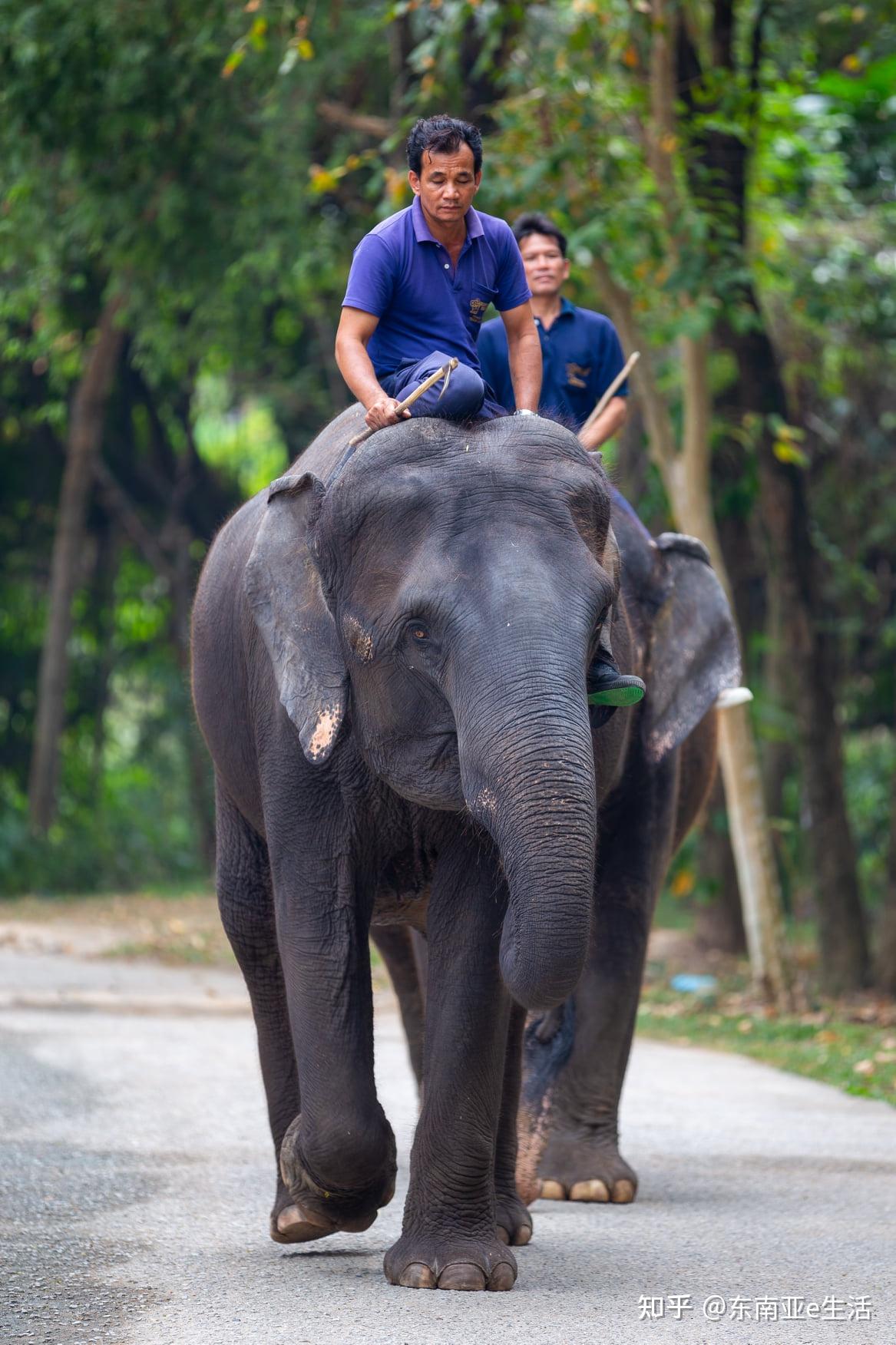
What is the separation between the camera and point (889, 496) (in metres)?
14.7

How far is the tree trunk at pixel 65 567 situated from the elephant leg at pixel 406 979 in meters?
10.8

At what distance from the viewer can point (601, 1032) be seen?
228 inches

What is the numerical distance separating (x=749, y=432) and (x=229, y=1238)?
756 centimetres

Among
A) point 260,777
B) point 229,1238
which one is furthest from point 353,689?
point 229,1238

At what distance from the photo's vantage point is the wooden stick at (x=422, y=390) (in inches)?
161

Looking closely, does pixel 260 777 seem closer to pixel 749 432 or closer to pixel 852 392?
pixel 749 432

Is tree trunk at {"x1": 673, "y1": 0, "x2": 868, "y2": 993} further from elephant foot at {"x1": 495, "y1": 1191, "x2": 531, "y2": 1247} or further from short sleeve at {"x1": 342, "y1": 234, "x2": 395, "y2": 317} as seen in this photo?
elephant foot at {"x1": 495, "y1": 1191, "x2": 531, "y2": 1247}

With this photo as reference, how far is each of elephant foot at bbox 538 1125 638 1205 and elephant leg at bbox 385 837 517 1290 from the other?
1.34 meters

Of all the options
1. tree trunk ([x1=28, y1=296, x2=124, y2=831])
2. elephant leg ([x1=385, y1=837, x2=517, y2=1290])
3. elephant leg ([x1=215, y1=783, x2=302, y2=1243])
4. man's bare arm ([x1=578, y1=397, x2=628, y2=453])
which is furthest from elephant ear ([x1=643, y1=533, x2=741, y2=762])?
tree trunk ([x1=28, y1=296, x2=124, y2=831])

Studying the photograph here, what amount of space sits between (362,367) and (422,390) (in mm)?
248

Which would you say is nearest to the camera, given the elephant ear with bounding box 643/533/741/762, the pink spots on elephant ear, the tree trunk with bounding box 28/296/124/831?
the pink spots on elephant ear

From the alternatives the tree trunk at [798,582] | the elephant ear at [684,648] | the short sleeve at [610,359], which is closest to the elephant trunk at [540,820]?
the elephant ear at [684,648]

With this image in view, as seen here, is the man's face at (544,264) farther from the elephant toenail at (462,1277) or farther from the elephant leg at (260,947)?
the elephant toenail at (462,1277)

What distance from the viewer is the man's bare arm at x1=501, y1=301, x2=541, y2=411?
4621mm
